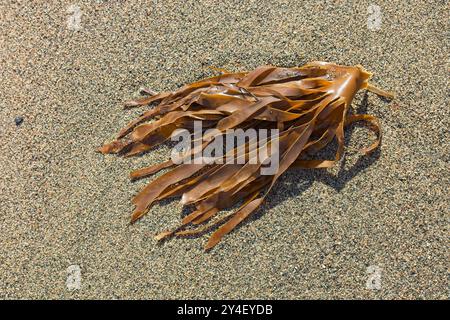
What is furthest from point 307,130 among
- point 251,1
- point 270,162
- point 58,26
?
point 58,26

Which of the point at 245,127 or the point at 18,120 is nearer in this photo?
the point at 245,127

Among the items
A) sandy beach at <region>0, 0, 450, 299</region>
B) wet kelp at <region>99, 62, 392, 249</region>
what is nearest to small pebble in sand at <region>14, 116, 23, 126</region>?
sandy beach at <region>0, 0, 450, 299</region>

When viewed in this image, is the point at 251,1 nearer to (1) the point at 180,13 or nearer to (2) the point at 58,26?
(1) the point at 180,13

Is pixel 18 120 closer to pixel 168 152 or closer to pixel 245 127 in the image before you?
pixel 168 152

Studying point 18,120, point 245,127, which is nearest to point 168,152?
point 245,127
